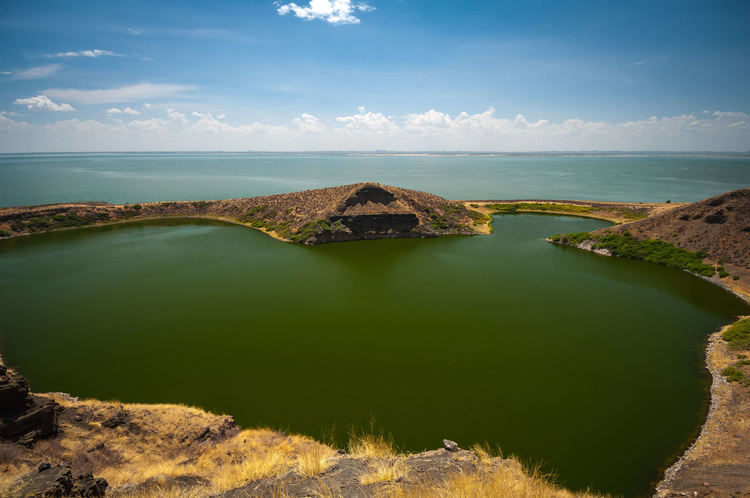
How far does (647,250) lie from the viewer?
41969 millimetres

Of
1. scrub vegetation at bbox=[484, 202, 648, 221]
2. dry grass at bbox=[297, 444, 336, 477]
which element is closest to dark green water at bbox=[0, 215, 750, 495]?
dry grass at bbox=[297, 444, 336, 477]

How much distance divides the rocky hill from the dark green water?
566 inches

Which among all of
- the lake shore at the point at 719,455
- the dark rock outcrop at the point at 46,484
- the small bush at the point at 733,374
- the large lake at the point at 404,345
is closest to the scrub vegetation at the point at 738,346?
the small bush at the point at 733,374

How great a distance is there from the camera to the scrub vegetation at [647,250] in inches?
1472

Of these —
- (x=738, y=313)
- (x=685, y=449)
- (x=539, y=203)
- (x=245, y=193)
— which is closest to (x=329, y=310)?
(x=685, y=449)

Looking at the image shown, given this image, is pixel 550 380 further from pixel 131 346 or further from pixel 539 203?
pixel 539 203

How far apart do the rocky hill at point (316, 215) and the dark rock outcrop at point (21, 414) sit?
37.9 meters

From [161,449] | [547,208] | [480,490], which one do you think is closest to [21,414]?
[161,449]

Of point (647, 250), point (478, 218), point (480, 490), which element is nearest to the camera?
point (480, 490)

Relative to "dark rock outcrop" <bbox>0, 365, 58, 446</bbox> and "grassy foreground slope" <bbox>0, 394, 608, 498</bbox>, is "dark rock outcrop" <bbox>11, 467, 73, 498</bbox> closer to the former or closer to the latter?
"grassy foreground slope" <bbox>0, 394, 608, 498</bbox>

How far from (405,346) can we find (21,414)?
1799 centimetres

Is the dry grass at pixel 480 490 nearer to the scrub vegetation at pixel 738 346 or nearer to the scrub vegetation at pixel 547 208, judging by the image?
the scrub vegetation at pixel 738 346

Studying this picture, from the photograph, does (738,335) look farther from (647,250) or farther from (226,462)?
(226,462)

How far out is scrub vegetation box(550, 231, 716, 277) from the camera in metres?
37.4
